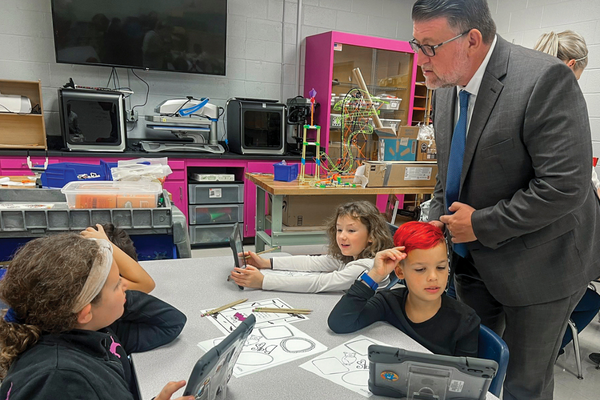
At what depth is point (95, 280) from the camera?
2.70 feet

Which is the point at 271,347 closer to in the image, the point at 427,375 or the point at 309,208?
the point at 427,375

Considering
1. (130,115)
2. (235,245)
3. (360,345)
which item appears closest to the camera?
(360,345)

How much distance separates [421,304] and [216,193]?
297cm

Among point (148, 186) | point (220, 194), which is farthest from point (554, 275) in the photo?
point (220, 194)

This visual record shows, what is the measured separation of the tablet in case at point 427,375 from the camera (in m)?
0.79

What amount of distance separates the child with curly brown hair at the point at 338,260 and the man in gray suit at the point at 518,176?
31cm

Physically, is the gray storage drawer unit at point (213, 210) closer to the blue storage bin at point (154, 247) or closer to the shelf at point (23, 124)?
the shelf at point (23, 124)

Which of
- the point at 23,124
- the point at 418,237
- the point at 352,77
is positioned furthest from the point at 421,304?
the point at 352,77

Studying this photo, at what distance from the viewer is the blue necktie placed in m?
1.36

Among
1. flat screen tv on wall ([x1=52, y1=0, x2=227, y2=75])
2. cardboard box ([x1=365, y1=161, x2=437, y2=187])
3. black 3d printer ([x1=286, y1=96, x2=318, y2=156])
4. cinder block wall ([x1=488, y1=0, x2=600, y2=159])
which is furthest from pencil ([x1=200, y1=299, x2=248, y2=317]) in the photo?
cinder block wall ([x1=488, y1=0, x2=600, y2=159])

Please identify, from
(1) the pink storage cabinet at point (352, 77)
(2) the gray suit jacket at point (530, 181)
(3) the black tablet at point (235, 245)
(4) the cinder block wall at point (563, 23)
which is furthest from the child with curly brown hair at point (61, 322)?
(4) the cinder block wall at point (563, 23)

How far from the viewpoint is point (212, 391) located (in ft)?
2.58

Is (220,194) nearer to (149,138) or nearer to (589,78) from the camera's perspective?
(149,138)

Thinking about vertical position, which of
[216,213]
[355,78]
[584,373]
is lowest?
[584,373]
